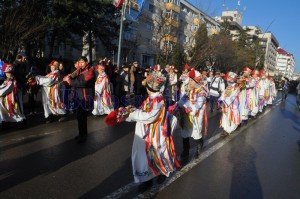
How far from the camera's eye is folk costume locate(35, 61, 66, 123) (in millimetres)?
8664

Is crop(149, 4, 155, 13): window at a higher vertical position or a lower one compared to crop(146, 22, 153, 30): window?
higher

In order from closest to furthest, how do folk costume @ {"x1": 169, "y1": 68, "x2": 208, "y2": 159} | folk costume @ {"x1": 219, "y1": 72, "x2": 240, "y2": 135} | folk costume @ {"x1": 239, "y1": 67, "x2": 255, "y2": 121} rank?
folk costume @ {"x1": 169, "y1": 68, "x2": 208, "y2": 159}
folk costume @ {"x1": 219, "y1": 72, "x2": 240, "y2": 135}
folk costume @ {"x1": 239, "y1": 67, "x2": 255, "y2": 121}

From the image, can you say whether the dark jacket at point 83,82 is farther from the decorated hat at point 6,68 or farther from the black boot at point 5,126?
the black boot at point 5,126

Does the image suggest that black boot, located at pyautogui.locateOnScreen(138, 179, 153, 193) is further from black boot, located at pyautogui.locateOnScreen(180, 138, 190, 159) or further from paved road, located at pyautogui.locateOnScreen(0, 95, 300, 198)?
black boot, located at pyautogui.locateOnScreen(180, 138, 190, 159)

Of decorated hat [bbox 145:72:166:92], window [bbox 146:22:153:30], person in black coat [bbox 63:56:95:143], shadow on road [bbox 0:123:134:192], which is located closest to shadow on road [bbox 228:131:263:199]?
decorated hat [bbox 145:72:166:92]

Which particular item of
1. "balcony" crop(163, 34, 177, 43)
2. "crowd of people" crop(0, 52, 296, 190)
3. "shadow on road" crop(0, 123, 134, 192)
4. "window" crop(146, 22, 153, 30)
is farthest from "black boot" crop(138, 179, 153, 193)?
"window" crop(146, 22, 153, 30)

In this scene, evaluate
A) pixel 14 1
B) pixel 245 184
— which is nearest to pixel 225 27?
pixel 14 1

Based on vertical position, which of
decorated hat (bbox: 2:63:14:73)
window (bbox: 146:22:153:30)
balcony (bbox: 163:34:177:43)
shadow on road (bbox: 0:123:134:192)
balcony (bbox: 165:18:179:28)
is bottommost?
shadow on road (bbox: 0:123:134:192)

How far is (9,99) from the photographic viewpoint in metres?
7.71

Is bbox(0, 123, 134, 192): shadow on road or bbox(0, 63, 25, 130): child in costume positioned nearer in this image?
bbox(0, 123, 134, 192): shadow on road

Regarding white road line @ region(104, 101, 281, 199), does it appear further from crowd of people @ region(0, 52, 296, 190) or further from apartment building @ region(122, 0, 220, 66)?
apartment building @ region(122, 0, 220, 66)

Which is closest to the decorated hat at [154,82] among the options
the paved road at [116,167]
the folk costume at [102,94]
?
the paved road at [116,167]

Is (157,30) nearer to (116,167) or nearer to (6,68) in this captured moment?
(6,68)

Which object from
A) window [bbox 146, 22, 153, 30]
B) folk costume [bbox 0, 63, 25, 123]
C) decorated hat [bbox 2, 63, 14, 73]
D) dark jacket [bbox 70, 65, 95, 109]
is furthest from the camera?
window [bbox 146, 22, 153, 30]
